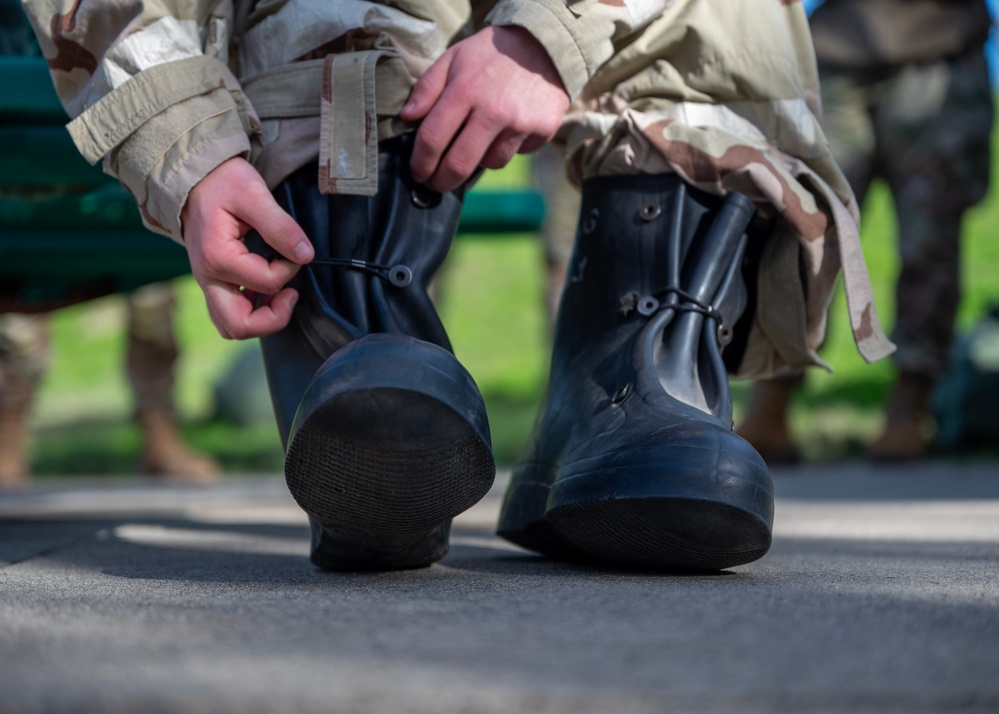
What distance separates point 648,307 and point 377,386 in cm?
31

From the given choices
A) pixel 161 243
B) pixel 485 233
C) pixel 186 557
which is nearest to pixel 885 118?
pixel 485 233

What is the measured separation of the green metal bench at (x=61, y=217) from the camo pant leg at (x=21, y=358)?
129 centimetres


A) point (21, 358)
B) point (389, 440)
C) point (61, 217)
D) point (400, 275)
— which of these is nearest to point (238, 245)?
point (400, 275)

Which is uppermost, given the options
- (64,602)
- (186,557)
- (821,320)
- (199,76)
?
(199,76)

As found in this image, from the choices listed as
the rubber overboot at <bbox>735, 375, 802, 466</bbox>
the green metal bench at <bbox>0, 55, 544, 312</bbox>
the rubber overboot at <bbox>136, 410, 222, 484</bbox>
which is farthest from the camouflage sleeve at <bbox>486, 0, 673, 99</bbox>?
the rubber overboot at <bbox>136, 410, 222, 484</bbox>

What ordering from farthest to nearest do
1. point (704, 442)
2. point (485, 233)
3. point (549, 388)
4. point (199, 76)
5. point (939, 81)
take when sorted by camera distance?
point (939, 81) → point (485, 233) → point (549, 388) → point (199, 76) → point (704, 442)

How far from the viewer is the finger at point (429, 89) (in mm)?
936

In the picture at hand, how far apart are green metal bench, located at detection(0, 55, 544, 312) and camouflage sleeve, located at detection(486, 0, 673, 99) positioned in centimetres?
60

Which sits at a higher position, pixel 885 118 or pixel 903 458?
pixel 885 118

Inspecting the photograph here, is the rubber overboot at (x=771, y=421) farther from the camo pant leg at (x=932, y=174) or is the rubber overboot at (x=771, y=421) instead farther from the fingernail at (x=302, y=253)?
the fingernail at (x=302, y=253)

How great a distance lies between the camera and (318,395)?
2.52ft

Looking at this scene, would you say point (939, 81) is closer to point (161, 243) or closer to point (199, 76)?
point (161, 243)

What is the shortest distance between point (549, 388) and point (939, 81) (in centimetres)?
245

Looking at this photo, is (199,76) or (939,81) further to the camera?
(939,81)
